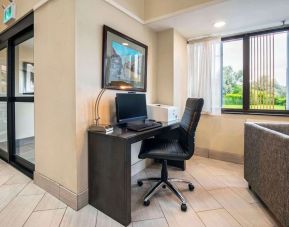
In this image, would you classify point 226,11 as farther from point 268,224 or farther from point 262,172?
point 268,224

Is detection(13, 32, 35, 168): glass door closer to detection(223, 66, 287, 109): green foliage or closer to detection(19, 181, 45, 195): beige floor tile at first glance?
detection(19, 181, 45, 195): beige floor tile

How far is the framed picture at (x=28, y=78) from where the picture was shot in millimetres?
2492

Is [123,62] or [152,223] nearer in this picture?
[152,223]

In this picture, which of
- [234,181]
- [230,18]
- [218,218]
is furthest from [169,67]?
[218,218]

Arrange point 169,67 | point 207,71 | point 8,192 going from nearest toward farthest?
1. point 8,192
2. point 169,67
3. point 207,71

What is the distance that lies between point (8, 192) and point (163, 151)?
1.80m

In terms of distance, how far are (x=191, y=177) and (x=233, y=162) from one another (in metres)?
1.02

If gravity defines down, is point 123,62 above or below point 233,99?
above

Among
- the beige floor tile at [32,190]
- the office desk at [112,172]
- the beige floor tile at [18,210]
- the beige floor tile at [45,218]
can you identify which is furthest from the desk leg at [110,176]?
the beige floor tile at [32,190]

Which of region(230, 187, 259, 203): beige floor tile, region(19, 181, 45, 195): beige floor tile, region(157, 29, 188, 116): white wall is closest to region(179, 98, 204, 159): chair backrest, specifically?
region(230, 187, 259, 203): beige floor tile

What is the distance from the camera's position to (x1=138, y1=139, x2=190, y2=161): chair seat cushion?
5.96 ft

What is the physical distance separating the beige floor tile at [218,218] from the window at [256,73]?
6.25ft

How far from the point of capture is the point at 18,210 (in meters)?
1.74

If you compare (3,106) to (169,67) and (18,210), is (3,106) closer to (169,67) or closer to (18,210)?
(18,210)
